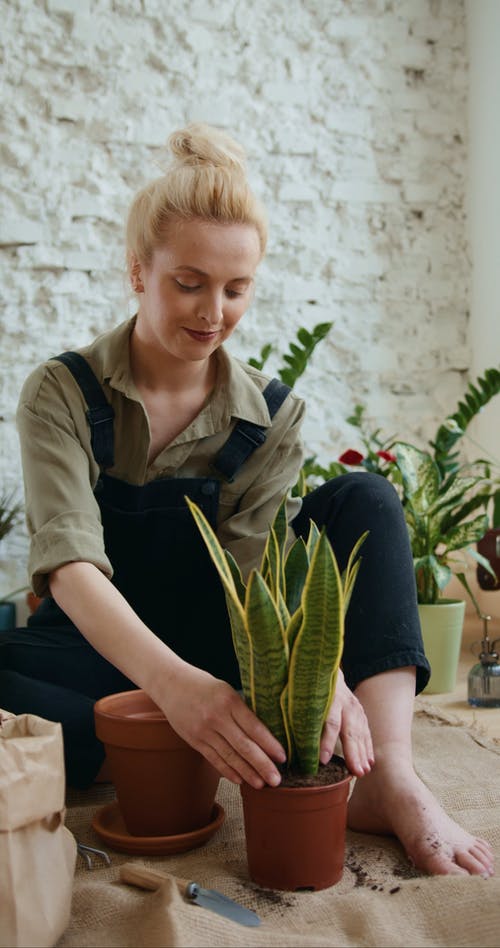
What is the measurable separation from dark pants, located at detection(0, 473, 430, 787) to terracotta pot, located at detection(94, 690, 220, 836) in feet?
0.77

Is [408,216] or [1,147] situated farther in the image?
[408,216]

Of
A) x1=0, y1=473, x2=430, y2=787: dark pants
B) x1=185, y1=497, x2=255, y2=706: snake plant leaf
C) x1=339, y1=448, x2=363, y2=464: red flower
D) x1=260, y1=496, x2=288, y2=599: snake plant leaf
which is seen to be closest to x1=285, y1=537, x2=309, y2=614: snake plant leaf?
x1=260, y1=496, x2=288, y2=599: snake plant leaf

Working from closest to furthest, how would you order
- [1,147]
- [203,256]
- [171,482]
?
1. [203,256]
2. [171,482]
3. [1,147]

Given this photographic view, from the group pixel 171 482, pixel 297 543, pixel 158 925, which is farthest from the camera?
pixel 171 482

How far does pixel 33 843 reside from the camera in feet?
3.60

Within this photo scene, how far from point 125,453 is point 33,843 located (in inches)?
31.8

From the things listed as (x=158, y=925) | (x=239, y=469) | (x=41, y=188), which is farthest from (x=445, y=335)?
(x=158, y=925)

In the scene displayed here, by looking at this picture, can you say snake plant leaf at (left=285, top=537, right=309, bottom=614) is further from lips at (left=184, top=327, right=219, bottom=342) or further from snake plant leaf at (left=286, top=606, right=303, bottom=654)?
lips at (left=184, top=327, right=219, bottom=342)

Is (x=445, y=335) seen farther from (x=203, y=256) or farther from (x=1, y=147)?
(x=203, y=256)

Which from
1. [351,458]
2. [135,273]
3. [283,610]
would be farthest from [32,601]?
[283,610]

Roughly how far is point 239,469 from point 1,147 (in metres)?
2.09

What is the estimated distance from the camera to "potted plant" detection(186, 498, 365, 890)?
1.20 meters

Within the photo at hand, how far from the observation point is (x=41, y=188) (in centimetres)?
342

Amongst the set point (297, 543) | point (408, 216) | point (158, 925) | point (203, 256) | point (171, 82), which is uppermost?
point (171, 82)
